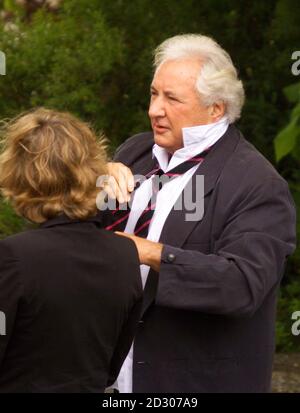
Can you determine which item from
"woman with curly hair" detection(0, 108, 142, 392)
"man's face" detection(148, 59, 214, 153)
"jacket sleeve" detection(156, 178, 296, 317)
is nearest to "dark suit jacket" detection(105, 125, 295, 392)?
"jacket sleeve" detection(156, 178, 296, 317)

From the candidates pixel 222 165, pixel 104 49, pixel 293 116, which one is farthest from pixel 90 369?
pixel 104 49

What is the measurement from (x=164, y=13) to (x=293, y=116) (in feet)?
6.67

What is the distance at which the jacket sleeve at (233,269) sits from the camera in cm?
330

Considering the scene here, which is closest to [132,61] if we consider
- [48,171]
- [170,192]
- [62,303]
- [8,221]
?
[8,221]

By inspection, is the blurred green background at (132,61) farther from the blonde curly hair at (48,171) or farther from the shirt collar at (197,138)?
the blonde curly hair at (48,171)

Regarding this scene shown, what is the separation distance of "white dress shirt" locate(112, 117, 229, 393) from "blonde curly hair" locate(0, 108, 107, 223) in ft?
2.50

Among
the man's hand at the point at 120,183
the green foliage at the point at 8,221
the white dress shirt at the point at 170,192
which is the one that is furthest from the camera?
the green foliage at the point at 8,221

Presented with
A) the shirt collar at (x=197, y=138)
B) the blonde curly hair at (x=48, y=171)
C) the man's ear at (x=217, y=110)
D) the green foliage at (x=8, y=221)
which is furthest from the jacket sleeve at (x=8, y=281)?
the green foliage at (x=8, y=221)

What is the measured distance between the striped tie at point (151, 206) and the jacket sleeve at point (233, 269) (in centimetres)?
29

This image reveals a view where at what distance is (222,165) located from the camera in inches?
140

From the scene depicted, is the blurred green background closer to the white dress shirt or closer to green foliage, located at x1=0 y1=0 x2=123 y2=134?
green foliage, located at x1=0 y1=0 x2=123 y2=134

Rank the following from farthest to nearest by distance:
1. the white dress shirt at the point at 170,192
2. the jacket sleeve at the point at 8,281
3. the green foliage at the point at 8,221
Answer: the green foliage at the point at 8,221
the white dress shirt at the point at 170,192
the jacket sleeve at the point at 8,281

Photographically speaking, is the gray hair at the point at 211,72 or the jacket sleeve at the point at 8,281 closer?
the jacket sleeve at the point at 8,281

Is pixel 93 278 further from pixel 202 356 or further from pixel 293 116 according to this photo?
pixel 293 116
